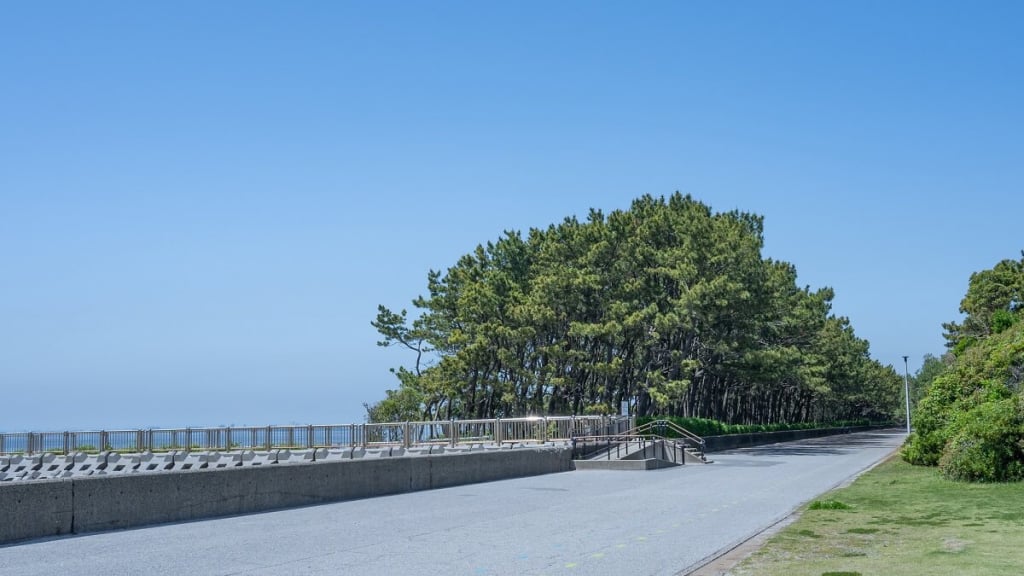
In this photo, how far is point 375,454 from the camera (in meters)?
32.3

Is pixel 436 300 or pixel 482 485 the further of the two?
pixel 436 300

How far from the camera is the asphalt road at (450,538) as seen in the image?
36.6 feet

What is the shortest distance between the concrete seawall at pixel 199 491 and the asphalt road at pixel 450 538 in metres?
0.40

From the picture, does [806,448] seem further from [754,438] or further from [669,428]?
[669,428]

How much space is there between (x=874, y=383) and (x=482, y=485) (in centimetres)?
11587

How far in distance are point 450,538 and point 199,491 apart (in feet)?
17.1

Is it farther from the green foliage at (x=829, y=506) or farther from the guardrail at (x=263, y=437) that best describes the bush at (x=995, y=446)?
the guardrail at (x=263, y=437)

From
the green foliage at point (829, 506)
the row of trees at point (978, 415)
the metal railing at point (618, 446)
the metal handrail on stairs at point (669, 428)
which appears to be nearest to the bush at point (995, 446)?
the row of trees at point (978, 415)

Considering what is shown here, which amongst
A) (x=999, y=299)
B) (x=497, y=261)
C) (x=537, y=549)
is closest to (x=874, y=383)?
(x=999, y=299)

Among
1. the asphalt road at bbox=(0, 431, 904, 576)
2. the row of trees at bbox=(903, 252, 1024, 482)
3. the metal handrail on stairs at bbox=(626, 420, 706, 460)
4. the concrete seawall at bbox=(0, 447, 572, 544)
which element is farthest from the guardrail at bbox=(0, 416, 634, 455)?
the asphalt road at bbox=(0, 431, 904, 576)

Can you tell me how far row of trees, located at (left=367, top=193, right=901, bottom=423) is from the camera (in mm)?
52312

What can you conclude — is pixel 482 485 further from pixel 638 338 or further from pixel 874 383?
pixel 874 383

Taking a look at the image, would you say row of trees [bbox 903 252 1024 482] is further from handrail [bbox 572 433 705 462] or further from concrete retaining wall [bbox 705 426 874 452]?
concrete retaining wall [bbox 705 426 874 452]

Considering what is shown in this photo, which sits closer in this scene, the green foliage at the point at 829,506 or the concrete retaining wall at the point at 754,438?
the green foliage at the point at 829,506
